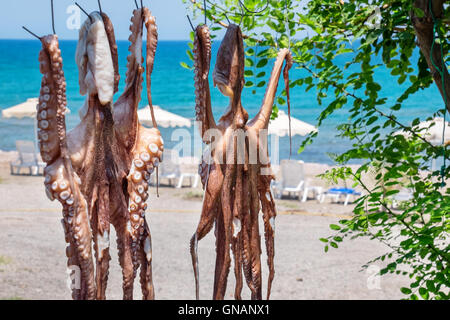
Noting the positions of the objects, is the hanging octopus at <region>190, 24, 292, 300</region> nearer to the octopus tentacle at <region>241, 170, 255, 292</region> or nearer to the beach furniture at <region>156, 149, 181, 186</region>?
the octopus tentacle at <region>241, 170, 255, 292</region>

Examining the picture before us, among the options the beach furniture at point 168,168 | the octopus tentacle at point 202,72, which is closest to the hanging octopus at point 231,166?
the octopus tentacle at point 202,72

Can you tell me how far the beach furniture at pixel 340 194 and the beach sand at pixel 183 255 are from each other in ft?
0.63

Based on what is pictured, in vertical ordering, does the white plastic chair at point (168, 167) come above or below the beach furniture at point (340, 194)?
above

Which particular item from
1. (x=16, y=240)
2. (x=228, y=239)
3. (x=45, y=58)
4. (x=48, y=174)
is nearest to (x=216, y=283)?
(x=228, y=239)

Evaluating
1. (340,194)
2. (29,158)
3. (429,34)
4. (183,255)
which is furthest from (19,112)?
(429,34)

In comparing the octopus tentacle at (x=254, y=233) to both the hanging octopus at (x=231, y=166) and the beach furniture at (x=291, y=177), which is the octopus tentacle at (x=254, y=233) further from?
the beach furniture at (x=291, y=177)

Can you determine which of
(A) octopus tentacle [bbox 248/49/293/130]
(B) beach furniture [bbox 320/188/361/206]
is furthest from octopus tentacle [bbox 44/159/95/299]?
(B) beach furniture [bbox 320/188/361/206]

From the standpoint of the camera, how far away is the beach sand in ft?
21.1

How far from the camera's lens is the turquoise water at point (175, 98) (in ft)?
58.8

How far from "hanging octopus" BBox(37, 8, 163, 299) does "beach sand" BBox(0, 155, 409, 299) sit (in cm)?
383

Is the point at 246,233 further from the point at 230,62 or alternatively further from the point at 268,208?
the point at 230,62

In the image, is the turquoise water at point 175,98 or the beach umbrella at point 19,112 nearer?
the beach umbrella at point 19,112

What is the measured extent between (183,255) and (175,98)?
1691 cm
